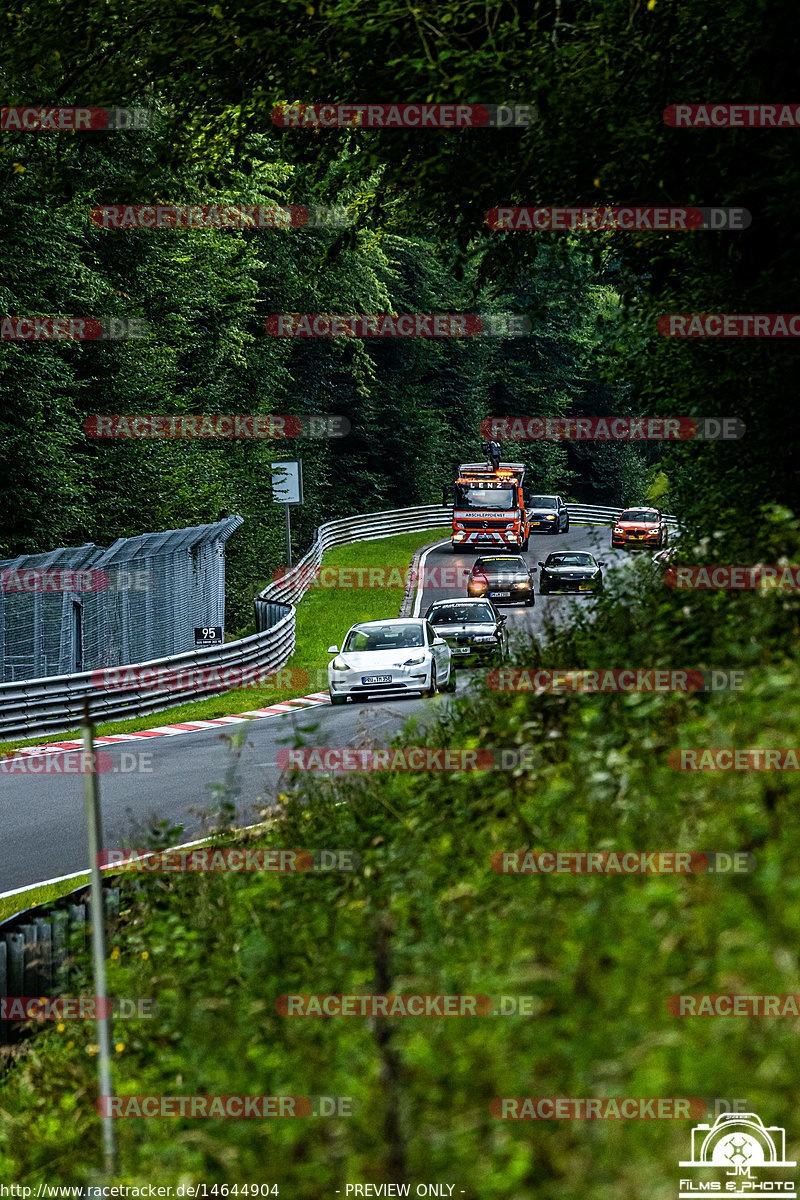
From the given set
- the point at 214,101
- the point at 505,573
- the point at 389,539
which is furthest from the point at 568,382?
the point at 214,101

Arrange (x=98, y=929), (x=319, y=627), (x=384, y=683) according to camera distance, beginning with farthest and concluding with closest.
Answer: (x=319, y=627)
(x=384, y=683)
(x=98, y=929)

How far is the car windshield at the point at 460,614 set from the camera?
28531 mm

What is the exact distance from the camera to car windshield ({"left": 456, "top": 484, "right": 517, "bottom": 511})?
169ft

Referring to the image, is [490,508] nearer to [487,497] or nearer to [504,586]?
[487,497]

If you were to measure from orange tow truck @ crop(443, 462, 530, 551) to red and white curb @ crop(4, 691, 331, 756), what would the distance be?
24.2 m

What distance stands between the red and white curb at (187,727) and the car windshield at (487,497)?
24231 millimetres

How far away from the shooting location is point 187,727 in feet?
76.3

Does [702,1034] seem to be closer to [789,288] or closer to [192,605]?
[789,288]

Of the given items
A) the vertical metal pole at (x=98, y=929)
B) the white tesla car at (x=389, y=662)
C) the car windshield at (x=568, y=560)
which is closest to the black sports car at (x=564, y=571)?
the car windshield at (x=568, y=560)

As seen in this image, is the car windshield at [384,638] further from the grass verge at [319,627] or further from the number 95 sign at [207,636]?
the number 95 sign at [207,636]

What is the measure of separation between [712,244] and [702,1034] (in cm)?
889

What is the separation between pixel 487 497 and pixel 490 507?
441mm

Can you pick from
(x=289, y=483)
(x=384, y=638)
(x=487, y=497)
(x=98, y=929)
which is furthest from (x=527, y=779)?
(x=487, y=497)

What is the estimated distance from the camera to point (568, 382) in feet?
286
